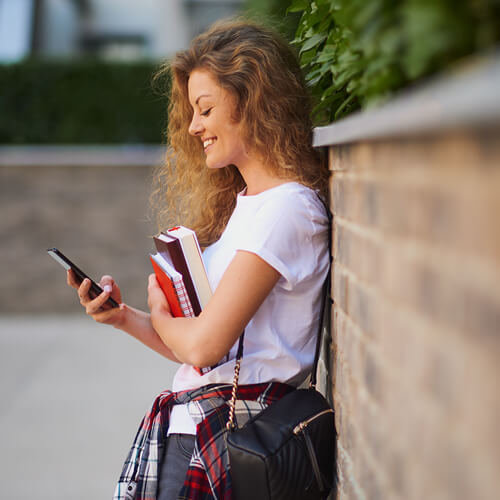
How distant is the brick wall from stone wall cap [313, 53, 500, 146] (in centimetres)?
4

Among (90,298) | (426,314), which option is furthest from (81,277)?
(426,314)

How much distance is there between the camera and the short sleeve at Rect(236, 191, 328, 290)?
1.63 m

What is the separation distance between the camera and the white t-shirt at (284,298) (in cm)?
168

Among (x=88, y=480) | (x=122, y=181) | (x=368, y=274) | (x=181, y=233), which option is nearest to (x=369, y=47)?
(x=368, y=274)

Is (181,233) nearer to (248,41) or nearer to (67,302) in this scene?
(248,41)

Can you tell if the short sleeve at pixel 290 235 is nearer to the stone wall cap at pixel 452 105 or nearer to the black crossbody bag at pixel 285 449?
the black crossbody bag at pixel 285 449

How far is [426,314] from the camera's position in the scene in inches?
35.6

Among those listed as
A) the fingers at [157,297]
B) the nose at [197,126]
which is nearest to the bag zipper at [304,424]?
the fingers at [157,297]

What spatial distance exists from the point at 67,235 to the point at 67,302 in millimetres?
721

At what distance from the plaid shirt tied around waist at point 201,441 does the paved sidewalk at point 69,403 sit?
170 centimetres

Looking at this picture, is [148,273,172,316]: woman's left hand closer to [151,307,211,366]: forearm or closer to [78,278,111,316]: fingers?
[151,307,211,366]: forearm

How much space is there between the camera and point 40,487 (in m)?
3.45

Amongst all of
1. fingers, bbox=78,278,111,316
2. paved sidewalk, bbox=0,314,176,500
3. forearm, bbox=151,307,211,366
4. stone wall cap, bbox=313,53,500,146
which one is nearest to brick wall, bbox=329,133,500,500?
stone wall cap, bbox=313,53,500,146

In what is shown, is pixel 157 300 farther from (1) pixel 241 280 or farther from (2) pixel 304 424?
(2) pixel 304 424
